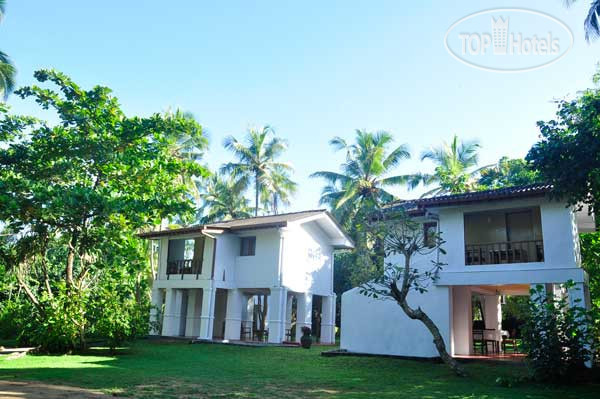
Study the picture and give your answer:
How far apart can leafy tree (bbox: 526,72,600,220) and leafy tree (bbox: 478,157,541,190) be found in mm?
11788

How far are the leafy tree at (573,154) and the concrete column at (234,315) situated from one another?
16.0 metres

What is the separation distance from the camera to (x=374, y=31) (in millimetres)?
14711

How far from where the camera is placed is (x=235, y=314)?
25.0 meters

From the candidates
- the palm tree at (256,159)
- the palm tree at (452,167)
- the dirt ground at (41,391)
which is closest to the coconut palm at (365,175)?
the palm tree at (452,167)

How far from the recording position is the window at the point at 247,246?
2553 cm

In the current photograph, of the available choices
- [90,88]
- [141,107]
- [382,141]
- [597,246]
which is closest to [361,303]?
[597,246]

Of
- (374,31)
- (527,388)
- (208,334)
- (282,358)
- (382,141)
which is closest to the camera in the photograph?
(527,388)

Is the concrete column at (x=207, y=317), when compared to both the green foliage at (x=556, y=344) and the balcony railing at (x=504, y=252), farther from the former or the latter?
the green foliage at (x=556, y=344)

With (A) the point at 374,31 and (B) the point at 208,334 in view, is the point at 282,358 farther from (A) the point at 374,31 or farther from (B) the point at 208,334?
(A) the point at 374,31

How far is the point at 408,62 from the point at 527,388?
9.35 metres

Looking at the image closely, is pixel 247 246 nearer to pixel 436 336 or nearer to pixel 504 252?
pixel 504 252

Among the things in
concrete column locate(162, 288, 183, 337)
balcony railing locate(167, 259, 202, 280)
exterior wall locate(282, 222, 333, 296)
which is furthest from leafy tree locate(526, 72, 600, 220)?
concrete column locate(162, 288, 183, 337)

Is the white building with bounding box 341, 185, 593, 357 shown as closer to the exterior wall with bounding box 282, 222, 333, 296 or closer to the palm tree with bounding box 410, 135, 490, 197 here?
the exterior wall with bounding box 282, 222, 333, 296

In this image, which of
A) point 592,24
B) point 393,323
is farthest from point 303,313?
point 592,24
